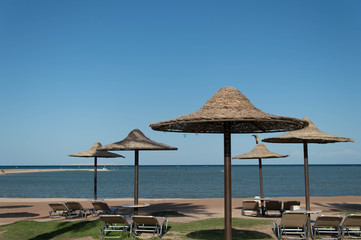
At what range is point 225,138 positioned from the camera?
17.1 feet

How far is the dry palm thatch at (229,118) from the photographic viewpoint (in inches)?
187

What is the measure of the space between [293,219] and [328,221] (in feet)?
2.54

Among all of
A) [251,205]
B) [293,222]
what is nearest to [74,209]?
[251,205]

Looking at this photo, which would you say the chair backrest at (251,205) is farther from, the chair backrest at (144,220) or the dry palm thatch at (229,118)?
the dry palm thatch at (229,118)

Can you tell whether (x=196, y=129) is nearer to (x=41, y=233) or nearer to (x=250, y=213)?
(x=41, y=233)

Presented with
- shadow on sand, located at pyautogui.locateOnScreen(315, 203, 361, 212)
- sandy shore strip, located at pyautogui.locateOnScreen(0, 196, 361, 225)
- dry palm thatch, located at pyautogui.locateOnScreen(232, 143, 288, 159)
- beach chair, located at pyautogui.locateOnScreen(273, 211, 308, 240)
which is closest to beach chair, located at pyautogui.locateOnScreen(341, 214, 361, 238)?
beach chair, located at pyautogui.locateOnScreen(273, 211, 308, 240)

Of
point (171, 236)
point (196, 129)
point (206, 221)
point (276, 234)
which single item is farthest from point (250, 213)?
point (196, 129)

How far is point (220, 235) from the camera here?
313 inches

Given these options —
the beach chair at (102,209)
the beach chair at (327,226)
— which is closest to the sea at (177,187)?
the beach chair at (102,209)

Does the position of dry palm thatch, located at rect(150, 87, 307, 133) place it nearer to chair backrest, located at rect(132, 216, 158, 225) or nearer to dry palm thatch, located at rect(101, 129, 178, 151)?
chair backrest, located at rect(132, 216, 158, 225)

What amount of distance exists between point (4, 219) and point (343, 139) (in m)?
9.86

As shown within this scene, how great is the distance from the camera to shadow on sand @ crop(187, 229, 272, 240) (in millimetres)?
7688

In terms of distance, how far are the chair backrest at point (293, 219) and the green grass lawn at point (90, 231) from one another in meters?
0.51

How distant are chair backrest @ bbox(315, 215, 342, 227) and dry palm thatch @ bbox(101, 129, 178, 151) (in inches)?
146
